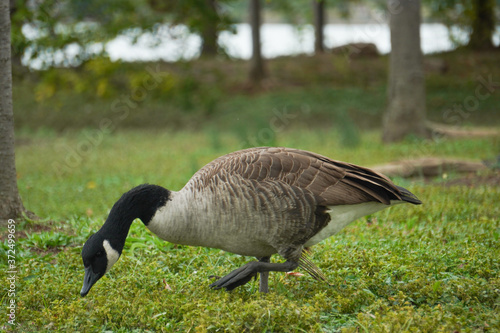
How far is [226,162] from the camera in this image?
3809 mm

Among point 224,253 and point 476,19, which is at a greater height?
point 476,19

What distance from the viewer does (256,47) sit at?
17.8 m

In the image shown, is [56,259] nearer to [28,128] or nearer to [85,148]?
[85,148]

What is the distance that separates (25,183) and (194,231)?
19.8 feet

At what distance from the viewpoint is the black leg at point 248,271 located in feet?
12.1

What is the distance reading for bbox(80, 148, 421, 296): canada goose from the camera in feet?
11.7

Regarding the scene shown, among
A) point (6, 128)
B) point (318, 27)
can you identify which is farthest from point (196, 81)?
point (6, 128)

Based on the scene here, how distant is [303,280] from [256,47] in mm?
14446

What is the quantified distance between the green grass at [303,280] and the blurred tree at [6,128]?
12.6 inches

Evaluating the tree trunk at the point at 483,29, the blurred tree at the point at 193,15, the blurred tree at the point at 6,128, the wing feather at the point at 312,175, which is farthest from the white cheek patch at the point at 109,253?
the tree trunk at the point at 483,29

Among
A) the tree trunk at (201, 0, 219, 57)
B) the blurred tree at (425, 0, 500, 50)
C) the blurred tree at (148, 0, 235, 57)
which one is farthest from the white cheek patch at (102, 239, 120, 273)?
the blurred tree at (425, 0, 500, 50)

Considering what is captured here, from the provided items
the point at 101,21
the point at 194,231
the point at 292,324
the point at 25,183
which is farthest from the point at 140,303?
the point at 101,21

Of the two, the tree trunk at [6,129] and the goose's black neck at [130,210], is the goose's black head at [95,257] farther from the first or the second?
the tree trunk at [6,129]

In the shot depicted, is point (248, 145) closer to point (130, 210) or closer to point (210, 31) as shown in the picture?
point (130, 210)
